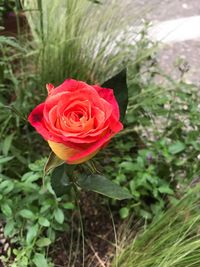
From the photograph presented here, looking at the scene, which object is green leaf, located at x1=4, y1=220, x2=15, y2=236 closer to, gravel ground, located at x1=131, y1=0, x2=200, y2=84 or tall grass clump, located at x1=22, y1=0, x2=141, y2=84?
tall grass clump, located at x1=22, y1=0, x2=141, y2=84

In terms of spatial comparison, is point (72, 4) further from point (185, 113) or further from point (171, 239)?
point (171, 239)

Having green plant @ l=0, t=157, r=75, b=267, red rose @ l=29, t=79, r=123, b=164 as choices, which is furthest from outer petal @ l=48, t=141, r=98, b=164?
green plant @ l=0, t=157, r=75, b=267

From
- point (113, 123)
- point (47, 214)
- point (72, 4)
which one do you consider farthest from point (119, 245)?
point (72, 4)

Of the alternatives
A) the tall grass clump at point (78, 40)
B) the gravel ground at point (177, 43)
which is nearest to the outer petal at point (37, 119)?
the tall grass clump at point (78, 40)

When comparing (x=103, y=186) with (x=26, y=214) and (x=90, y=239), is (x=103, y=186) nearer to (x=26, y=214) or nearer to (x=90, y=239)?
(x=26, y=214)

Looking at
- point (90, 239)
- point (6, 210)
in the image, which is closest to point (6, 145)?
point (6, 210)

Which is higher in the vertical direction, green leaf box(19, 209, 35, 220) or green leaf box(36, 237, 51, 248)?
green leaf box(19, 209, 35, 220)
